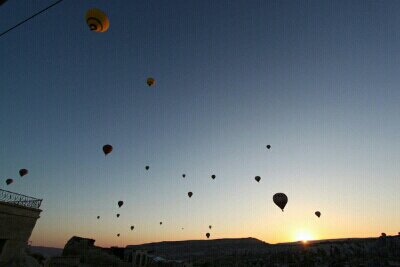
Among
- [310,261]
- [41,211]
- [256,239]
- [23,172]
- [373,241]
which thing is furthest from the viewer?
[256,239]

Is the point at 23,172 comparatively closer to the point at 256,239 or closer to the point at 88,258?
the point at 88,258

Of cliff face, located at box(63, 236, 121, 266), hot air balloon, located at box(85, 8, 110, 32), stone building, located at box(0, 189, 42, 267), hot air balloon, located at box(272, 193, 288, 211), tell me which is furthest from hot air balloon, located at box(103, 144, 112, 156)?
cliff face, located at box(63, 236, 121, 266)

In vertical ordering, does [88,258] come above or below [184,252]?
below

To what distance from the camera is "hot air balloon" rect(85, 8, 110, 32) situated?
7.84 meters

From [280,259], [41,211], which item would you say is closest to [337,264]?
[280,259]

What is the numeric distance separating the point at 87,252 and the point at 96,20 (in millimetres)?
34843

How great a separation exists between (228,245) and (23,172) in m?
114

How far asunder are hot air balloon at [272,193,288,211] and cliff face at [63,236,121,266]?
21829 mm

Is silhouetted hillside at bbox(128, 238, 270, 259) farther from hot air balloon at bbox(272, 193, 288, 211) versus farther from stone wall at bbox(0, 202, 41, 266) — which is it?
stone wall at bbox(0, 202, 41, 266)

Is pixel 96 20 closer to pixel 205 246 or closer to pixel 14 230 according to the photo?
pixel 14 230

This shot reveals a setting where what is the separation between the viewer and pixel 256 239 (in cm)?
14388

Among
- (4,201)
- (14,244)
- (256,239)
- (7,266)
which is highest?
(256,239)

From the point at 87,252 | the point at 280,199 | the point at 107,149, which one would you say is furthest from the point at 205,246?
the point at 107,149

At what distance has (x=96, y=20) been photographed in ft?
25.8
